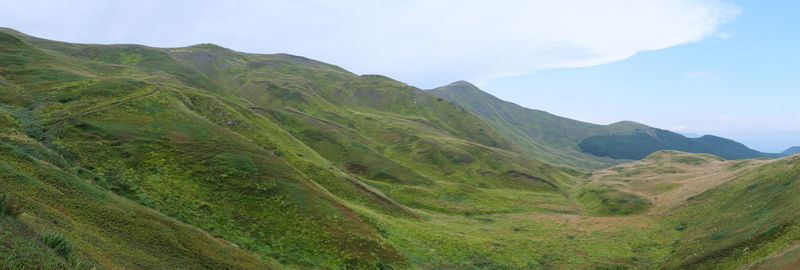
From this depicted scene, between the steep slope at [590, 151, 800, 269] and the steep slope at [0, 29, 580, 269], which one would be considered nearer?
the steep slope at [590, 151, 800, 269]

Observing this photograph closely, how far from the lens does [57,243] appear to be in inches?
570

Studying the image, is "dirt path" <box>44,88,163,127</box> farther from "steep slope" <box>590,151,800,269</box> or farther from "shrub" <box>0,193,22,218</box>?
"steep slope" <box>590,151,800,269</box>

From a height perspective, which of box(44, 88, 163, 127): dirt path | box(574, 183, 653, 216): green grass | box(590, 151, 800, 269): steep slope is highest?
box(44, 88, 163, 127): dirt path

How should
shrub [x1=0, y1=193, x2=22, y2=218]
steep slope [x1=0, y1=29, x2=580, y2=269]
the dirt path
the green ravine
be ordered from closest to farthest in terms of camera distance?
shrub [x1=0, y1=193, x2=22, y2=218] → the green ravine → steep slope [x1=0, y1=29, x2=580, y2=269] → the dirt path

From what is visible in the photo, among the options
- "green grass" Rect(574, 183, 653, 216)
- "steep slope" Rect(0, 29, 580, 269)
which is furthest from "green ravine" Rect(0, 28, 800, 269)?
"green grass" Rect(574, 183, 653, 216)

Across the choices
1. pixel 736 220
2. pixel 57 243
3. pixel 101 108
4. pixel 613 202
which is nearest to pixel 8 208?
pixel 57 243

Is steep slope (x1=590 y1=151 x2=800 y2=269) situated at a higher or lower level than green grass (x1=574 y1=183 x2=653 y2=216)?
higher

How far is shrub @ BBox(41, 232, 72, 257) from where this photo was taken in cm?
1421

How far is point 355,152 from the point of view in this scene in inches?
3723

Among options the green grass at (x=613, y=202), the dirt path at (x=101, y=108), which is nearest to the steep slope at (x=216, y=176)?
the dirt path at (x=101, y=108)

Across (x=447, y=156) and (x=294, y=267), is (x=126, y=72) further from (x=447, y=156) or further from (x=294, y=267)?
(x=294, y=267)

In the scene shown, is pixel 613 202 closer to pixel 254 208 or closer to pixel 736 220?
pixel 736 220

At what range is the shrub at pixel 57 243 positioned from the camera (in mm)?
14211

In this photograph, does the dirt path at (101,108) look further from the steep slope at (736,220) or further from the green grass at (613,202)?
the green grass at (613,202)
